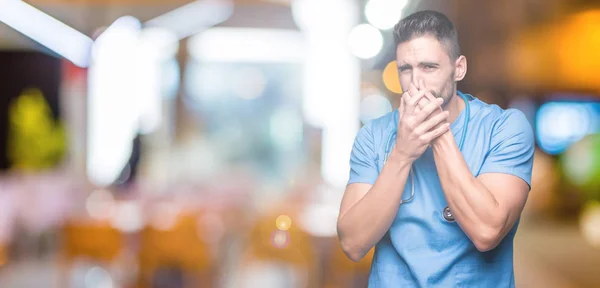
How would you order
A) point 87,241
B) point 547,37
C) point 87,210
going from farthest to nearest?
point 547,37, point 87,210, point 87,241

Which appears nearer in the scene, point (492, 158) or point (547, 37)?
point (492, 158)

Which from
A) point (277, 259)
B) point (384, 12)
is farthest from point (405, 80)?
point (277, 259)

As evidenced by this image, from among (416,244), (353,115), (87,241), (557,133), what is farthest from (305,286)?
(557,133)

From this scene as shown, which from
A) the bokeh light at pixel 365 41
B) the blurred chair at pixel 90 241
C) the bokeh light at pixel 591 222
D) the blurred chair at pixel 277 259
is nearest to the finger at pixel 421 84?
the bokeh light at pixel 365 41

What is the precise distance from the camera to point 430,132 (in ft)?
3.84

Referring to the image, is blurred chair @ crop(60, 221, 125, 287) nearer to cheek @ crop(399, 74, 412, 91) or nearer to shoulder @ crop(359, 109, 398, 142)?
shoulder @ crop(359, 109, 398, 142)

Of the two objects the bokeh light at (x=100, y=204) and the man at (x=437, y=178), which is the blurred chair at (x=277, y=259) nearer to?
the bokeh light at (x=100, y=204)

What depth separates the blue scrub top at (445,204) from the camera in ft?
4.08

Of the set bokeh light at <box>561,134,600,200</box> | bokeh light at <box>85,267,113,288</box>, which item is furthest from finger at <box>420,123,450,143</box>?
bokeh light at <box>561,134,600,200</box>

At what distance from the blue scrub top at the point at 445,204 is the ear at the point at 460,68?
2.8 inches

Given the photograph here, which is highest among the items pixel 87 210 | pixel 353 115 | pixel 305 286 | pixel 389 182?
pixel 353 115

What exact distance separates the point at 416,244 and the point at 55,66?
14.9 meters

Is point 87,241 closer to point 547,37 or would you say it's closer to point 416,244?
point 416,244

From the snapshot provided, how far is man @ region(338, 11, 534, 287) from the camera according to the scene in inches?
46.7
